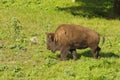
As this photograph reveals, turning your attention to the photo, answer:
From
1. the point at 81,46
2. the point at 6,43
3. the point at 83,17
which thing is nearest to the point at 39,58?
the point at 81,46

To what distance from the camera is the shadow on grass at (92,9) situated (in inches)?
995

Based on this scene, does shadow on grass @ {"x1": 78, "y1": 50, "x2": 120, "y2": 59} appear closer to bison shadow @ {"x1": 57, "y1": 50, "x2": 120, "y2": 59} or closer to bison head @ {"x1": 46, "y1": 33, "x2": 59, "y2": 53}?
bison shadow @ {"x1": 57, "y1": 50, "x2": 120, "y2": 59}

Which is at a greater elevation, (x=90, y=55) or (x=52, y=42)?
(x=52, y=42)

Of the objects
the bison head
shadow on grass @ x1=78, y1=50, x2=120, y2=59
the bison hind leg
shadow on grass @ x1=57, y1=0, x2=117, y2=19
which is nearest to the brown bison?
the bison hind leg

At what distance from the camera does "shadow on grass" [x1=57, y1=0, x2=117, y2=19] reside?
25.3 meters

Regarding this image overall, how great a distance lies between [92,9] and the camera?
26.5 m

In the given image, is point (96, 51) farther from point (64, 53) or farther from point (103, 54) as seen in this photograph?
point (103, 54)

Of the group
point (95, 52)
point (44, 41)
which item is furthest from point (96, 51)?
point (44, 41)

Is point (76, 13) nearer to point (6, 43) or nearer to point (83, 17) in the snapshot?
point (83, 17)

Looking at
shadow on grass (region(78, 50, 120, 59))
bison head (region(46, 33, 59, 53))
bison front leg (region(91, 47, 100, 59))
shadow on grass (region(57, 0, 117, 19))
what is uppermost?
bison head (region(46, 33, 59, 53))

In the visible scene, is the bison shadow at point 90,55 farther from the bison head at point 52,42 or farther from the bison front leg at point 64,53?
the bison front leg at point 64,53

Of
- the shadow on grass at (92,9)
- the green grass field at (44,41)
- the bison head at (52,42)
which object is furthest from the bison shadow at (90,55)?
the shadow on grass at (92,9)

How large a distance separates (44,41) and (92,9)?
1011 centimetres

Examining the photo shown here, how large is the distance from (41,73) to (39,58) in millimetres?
2083
